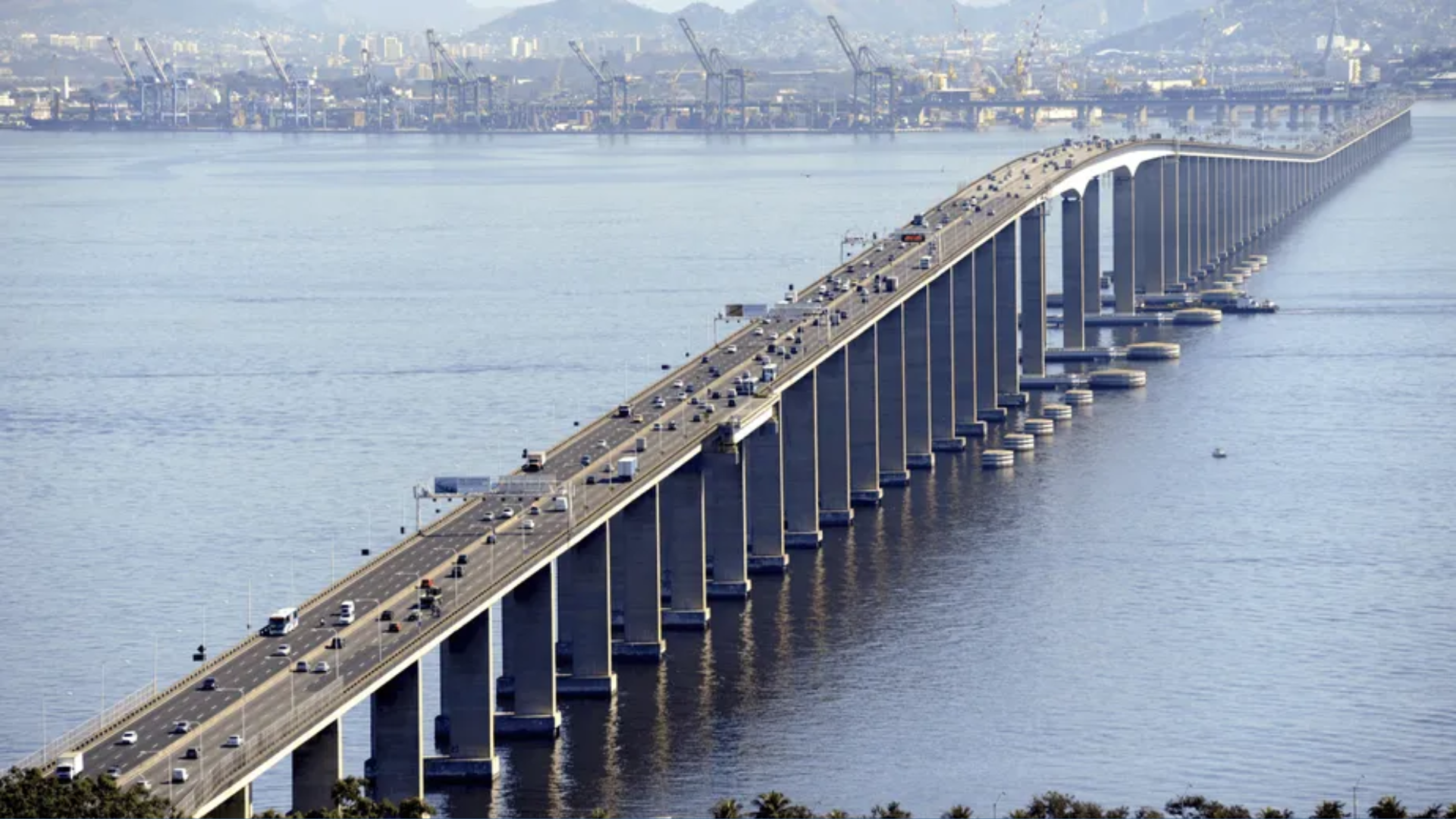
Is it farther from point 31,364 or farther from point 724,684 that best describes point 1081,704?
point 31,364

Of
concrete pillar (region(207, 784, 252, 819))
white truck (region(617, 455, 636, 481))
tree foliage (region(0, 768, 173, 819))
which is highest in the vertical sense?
white truck (region(617, 455, 636, 481))

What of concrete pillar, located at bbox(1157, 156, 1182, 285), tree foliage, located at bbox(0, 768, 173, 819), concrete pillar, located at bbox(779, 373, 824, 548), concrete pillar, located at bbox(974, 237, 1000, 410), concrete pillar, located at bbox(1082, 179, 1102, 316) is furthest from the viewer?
concrete pillar, located at bbox(1157, 156, 1182, 285)

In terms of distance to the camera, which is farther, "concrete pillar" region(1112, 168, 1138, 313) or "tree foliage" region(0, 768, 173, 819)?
"concrete pillar" region(1112, 168, 1138, 313)

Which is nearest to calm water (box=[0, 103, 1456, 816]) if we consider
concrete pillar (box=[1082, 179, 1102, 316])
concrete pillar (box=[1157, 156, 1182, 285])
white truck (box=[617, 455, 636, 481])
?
concrete pillar (box=[1082, 179, 1102, 316])

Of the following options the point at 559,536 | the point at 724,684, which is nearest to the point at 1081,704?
the point at 724,684

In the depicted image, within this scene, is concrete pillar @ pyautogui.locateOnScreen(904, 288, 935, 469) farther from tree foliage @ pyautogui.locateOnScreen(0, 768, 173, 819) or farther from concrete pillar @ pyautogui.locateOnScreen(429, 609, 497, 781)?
tree foliage @ pyautogui.locateOnScreen(0, 768, 173, 819)

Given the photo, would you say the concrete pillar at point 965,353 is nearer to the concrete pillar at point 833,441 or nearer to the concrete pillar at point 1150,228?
the concrete pillar at point 833,441

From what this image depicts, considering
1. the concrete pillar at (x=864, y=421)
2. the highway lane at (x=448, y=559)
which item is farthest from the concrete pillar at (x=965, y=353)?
the concrete pillar at (x=864, y=421)
